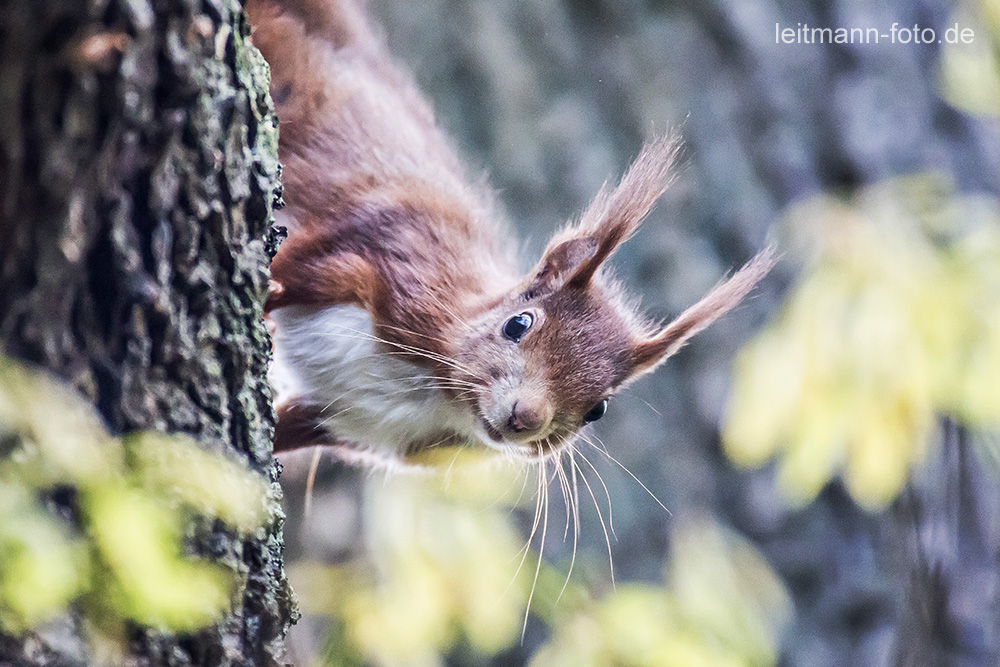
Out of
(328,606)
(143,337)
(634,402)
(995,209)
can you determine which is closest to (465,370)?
(143,337)

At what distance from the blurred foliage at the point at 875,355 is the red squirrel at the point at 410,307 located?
382 mm

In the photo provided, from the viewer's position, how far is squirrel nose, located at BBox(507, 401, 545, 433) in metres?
1.29

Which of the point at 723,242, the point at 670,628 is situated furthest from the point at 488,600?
the point at 723,242

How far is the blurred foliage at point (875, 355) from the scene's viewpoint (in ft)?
5.55

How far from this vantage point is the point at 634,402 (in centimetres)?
253

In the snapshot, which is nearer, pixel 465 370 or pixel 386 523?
pixel 465 370

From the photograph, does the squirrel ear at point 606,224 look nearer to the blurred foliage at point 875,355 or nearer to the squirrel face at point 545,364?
the squirrel face at point 545,364

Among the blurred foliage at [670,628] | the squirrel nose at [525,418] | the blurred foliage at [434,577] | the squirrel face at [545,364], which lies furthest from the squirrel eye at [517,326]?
the blurred foliage at [670,628]

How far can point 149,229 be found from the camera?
2.30 feet

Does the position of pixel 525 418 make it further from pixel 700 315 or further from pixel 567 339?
pixel 700 315

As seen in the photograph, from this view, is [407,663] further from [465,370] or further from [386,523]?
[465,370]

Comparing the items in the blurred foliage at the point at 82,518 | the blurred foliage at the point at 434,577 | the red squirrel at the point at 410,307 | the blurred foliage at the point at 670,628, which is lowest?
the blurred foliage at the point at 434,577

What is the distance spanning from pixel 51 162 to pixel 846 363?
152 cm

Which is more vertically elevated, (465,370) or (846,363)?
(846,363)
